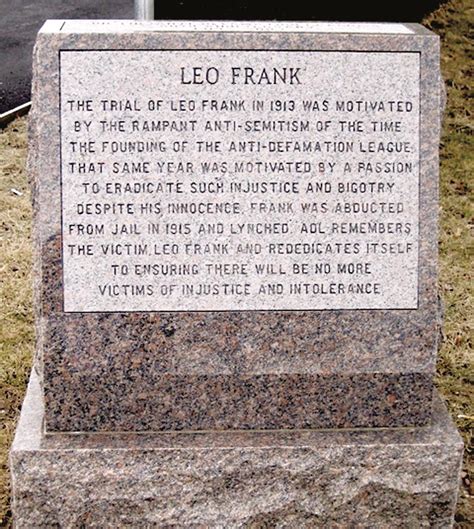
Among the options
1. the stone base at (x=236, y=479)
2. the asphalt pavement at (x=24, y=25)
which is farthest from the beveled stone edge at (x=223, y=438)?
the asphalt pavement at (x=24, y=25)

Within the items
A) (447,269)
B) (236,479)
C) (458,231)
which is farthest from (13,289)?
(458,231)

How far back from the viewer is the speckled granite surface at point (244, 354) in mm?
3342

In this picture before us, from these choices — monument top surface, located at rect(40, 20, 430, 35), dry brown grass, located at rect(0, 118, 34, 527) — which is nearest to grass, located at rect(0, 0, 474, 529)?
dry brown grass, located at rect(0, 118, 34, 527)

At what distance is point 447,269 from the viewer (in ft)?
19.5

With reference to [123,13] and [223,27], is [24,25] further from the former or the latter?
[223,27]

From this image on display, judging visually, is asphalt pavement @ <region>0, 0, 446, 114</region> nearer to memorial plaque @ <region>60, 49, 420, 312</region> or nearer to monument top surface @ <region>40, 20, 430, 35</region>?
monument top surface @ <region>40, 20, 430, 35</region>

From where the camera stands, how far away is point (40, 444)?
132 inches

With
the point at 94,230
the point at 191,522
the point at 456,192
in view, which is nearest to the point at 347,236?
the point at 94,230

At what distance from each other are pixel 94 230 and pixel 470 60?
6.29 metres

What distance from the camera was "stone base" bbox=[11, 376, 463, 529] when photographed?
3.36 m

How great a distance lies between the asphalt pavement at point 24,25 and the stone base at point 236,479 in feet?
17.2

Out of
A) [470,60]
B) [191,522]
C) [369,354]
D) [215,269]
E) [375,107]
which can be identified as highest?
[470,60]

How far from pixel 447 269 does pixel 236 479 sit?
289 cm

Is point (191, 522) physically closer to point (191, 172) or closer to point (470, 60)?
point (191, 172)
